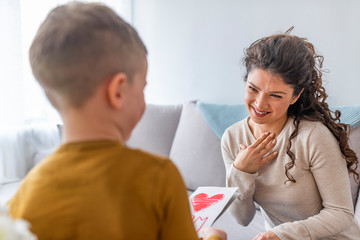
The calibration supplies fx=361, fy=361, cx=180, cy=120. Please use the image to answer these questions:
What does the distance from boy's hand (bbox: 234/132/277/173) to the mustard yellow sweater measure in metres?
0.64

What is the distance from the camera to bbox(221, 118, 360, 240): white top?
1.10 meters

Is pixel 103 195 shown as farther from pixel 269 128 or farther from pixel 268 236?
pixel 269 128

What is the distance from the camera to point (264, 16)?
2234 mm

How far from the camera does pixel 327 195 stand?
112 centimetres

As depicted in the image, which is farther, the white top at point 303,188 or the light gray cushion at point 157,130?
the light gray cushion at point 157,130

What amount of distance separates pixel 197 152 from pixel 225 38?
2.76 ft

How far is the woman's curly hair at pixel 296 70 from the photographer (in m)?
1.14

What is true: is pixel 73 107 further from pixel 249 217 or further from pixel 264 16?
pixel 264 16

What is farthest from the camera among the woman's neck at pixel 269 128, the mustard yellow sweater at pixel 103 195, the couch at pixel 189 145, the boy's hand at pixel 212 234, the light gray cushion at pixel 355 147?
the couch at pixel 189 145

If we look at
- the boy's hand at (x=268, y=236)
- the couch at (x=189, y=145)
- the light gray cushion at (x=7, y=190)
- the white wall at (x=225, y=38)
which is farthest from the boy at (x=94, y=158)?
the light gray cushion at (x=7, y=190)

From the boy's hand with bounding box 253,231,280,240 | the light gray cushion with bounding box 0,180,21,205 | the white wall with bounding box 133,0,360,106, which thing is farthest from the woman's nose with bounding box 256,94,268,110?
the light gray cushion with bounding box 0,180,21,205

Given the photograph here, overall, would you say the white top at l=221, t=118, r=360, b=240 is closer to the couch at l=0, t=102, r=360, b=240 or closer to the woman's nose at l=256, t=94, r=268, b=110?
the woman's nose at l=256, t=94, r=268, b=110

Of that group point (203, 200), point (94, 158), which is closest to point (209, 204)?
point (203, 200)

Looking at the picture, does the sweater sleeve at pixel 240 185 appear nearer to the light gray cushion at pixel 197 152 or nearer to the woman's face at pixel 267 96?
the woman's face at pixel 267 96
